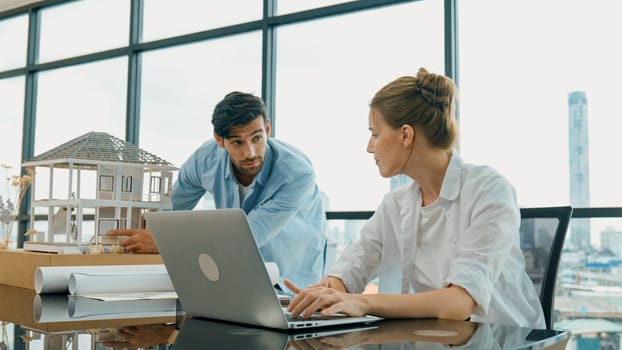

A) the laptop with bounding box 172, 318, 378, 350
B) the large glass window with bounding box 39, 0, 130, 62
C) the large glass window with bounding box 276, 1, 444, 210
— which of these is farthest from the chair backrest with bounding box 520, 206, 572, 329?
the large glass window with bounding box 39, 0, 130, 62

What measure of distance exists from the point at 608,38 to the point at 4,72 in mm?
4735

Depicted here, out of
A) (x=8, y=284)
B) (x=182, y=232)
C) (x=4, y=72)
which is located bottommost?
(x=8, y=284)

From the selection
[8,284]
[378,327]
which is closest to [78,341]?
[378,327]

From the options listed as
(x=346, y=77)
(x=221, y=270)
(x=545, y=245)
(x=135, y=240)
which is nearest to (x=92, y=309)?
(x=221, y=270)

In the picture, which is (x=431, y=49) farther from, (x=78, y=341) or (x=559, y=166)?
(x=78, y=341)

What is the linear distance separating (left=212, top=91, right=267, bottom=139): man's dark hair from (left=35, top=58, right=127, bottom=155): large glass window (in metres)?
2.86

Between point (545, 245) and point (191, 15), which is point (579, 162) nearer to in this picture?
point (545, 245)

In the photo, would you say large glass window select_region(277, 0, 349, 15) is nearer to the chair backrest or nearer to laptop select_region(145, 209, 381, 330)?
the chair backrest

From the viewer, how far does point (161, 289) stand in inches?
68.8

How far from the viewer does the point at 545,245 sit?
164 cm

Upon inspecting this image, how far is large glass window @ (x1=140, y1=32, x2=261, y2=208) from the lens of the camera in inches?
175

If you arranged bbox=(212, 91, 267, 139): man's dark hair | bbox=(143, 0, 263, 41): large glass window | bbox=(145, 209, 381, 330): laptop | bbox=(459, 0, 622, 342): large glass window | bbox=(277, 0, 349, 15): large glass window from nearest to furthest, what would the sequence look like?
1. bbox=(145, 209, 381, 330): laptop
2. bbox=(212, 91, 267, 139): man's dark hair
3. bbox=(459, 0, 622, 342): large glass window
4. bbox=(277, 0, 349, 15): large glass window
5. bbox=(143, 0, 263, 41): large glass window

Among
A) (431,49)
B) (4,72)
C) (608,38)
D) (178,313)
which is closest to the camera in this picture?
(178,313)

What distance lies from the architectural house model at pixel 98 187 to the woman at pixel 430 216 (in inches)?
31.4
